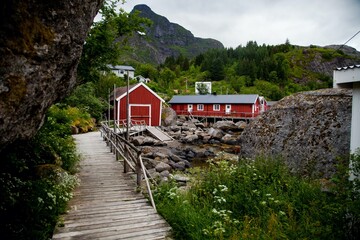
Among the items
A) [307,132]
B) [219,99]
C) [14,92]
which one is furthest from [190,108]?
[14,92]

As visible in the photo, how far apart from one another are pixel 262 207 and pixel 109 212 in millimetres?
3458


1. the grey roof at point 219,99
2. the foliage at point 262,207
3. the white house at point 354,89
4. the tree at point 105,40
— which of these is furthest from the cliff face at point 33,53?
the grey roof at point 219,99

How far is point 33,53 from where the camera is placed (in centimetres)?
323

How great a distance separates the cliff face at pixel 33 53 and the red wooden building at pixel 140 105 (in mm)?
25533

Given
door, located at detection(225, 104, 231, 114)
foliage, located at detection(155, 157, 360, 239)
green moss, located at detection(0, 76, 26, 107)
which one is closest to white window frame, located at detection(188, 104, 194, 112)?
door, located at detection(225, 104, 231, 114)

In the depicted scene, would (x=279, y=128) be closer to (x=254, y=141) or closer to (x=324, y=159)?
(x=254, y=141)

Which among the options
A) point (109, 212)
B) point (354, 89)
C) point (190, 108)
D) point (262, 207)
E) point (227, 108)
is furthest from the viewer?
point (190, 108)

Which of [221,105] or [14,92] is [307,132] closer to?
[14,92]

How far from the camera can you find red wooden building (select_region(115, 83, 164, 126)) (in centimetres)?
2962

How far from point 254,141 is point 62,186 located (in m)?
6.16

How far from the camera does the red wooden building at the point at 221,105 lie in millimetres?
40344

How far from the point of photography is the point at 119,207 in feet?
21.3

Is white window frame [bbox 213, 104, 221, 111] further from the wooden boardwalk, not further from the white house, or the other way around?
the white house

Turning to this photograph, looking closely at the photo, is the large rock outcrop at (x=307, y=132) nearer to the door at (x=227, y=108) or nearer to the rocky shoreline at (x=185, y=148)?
the rocky shoreline at (x=185, y=148)
